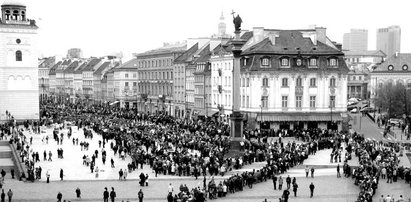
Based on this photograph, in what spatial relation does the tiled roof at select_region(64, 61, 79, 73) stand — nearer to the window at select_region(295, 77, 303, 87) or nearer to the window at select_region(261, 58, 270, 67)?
the window at select_region(261, 58, 270, 67)

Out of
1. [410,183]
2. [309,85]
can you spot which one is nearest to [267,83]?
[309,85]

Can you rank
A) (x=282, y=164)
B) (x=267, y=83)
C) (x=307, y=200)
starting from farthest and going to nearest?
1. (x=267, y=83)
2. (x=282, y=164)
3. (x=307, y=200)

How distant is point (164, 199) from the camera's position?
3178 centimetres

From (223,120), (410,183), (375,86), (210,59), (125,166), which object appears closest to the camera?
(410,183)

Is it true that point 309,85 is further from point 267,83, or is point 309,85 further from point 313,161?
point 313,161

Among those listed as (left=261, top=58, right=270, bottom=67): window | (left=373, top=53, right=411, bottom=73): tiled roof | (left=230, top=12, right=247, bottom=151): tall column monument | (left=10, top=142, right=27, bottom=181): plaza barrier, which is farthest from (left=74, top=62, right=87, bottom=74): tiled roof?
(left=230, top=12, right=247, bottom=151): tall column monument

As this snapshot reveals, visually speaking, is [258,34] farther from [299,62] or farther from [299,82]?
[299,82]

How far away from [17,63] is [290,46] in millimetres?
31268

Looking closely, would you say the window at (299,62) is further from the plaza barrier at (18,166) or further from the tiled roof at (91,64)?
the tiled roof at (91,64)

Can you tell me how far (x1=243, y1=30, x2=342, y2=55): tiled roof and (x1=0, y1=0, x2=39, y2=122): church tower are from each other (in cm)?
2518

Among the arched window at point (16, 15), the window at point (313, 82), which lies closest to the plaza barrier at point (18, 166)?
the arched window at point (16, 15)

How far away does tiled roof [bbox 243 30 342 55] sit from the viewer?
223 ft

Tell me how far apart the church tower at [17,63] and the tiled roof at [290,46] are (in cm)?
2518

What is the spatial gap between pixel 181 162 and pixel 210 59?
139ft
